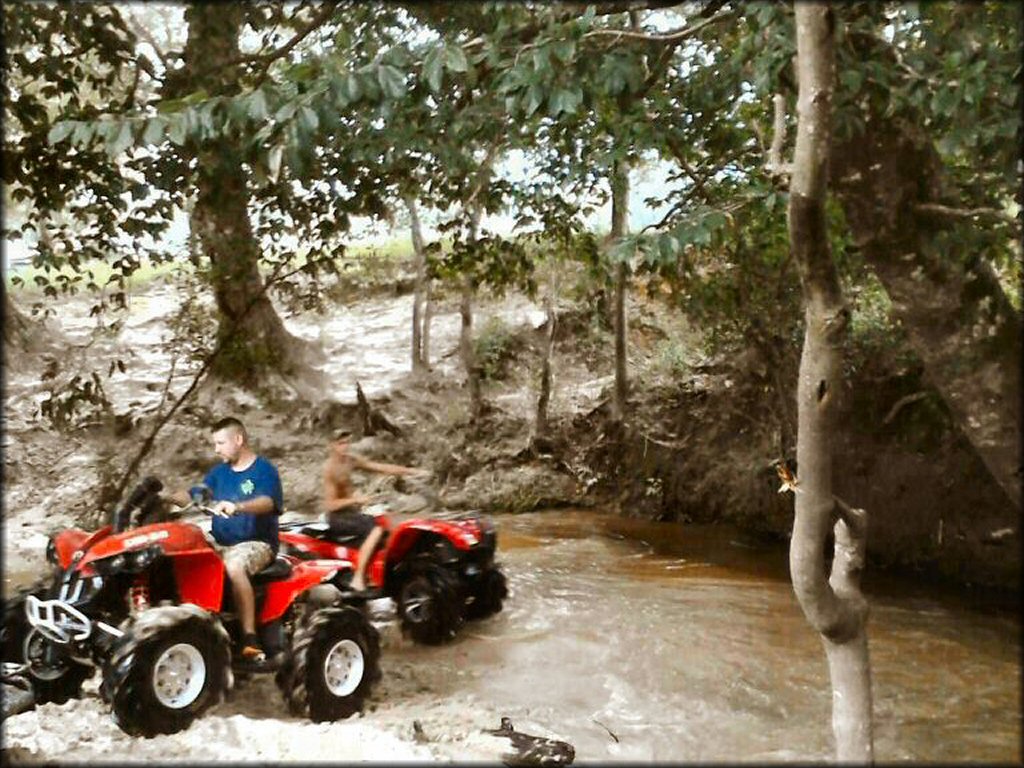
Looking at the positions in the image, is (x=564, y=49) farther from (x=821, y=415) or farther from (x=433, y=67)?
(x=821, y=415)

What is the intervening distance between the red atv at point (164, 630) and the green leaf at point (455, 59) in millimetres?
2091

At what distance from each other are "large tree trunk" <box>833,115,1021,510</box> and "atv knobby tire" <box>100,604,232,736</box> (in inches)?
123

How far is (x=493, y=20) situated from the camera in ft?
17.9

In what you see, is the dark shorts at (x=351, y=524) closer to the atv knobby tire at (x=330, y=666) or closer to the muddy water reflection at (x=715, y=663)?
the muddy water reflection at (x=715, y=663)

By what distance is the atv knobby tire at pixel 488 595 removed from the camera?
20.3ft

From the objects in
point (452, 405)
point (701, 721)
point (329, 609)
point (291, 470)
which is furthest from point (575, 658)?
point (452, 405)

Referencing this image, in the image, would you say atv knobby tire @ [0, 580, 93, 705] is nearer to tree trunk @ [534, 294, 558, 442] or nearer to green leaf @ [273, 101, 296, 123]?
green leaf @ [273, 101, 296, 123]

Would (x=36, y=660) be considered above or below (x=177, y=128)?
below

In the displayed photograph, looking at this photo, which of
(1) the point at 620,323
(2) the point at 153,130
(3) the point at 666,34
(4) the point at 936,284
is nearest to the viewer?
(2) the point at 153,130

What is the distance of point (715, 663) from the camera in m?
5.40

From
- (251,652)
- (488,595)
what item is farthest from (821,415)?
(488,595)

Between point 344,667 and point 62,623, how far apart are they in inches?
47.2

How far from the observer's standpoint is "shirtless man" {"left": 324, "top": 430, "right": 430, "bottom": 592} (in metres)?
5.39

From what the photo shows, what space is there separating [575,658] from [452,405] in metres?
6.42
